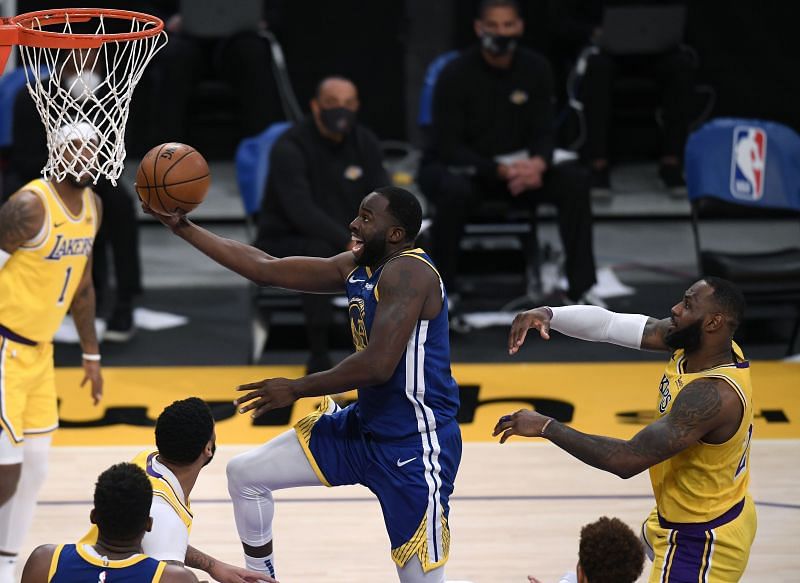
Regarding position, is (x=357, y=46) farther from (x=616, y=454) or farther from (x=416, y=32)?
(x=616, y=454)

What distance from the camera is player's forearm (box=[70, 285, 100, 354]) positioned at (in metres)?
6.02

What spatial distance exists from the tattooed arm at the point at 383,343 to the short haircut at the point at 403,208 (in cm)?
14

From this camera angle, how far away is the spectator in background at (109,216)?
337 inches

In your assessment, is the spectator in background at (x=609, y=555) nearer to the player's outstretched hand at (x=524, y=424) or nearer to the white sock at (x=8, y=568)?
the player's outstretched hand at (x=524, y=424)

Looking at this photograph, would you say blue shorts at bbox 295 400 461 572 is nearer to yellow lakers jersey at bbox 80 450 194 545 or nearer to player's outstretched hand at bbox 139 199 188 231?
yellow lakers jersey at bbox 80 450 194 545

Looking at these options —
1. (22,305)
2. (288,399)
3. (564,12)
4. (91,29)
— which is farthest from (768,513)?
(91,29)

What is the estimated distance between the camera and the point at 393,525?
4.78 meters

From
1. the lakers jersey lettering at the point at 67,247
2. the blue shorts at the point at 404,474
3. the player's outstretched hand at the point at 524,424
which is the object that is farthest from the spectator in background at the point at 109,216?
the player's outstretched hand at the point at 524,424

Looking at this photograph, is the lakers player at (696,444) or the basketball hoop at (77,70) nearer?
the lakers player at (696,444)

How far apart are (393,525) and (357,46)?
7.70 metres

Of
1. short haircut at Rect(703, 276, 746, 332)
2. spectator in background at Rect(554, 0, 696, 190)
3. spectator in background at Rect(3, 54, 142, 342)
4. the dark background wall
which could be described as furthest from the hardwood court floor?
the dark background wall

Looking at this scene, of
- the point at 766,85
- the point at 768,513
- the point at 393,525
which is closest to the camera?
the point at 393,525

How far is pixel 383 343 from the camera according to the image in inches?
180

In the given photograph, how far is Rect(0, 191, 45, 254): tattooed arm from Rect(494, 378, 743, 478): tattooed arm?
2.41 metres
